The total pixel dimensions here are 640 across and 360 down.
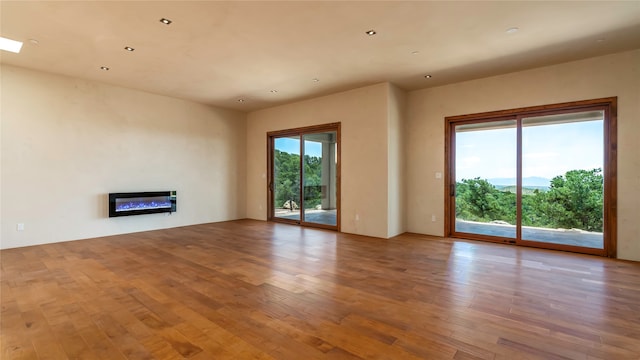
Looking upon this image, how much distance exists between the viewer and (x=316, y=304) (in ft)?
9.18

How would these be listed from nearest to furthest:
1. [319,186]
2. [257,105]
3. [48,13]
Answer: [48,13]
[319,186]
[257,105]

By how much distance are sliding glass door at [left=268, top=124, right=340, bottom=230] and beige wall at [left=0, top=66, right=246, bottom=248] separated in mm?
1409

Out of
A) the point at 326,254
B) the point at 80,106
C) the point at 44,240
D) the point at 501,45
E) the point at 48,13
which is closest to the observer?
the point at 48,13

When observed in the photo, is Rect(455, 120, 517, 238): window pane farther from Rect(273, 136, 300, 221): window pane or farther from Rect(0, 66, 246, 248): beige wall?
Rect(0, 66, 246, 248): beige wall

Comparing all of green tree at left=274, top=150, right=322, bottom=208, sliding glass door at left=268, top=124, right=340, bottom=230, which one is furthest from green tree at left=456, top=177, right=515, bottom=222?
green tree at left=274, top=150, right=322, bottom=208

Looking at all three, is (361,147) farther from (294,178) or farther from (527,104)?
(527,104)

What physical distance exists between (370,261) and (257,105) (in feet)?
16.8

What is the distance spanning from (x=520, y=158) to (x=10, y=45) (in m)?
7.85

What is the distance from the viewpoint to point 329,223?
6805 millimetres

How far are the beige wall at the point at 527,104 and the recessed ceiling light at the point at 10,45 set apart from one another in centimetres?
635

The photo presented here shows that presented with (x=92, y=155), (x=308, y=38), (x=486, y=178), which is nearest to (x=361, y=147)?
(x=486, y=178)

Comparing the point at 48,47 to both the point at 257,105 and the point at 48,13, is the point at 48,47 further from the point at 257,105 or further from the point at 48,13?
the point at 257,105

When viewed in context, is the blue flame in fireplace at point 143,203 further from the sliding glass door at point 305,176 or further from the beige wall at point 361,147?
the beige wall at point 361,147

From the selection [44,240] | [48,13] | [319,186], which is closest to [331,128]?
[319,186]
